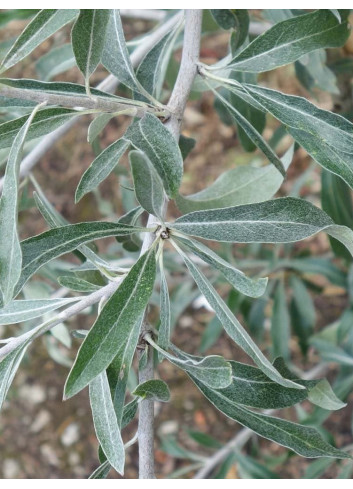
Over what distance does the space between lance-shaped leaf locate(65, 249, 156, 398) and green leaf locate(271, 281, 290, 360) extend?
3.51 feet

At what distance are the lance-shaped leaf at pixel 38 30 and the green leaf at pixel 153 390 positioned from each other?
1.08 feet

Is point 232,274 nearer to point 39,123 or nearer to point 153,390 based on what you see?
point 153,390

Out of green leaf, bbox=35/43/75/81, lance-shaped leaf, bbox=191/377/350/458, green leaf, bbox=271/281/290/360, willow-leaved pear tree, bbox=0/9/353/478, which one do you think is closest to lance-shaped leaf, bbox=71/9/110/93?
willow-leaved pear tree, bbox=0/9/353/478

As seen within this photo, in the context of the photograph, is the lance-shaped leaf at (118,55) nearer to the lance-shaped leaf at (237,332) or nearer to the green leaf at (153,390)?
the lance-shaped leaf at (237,332)

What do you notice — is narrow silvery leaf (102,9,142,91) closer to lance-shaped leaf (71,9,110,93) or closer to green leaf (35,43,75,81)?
lance-shaped leaf (71,9,110,93)

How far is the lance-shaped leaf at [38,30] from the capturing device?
628 millimetres

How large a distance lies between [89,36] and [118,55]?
0.15m

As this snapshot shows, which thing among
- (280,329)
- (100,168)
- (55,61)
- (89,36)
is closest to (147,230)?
(100,168)

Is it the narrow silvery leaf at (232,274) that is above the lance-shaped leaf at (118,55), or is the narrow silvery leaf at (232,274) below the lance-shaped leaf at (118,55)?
below

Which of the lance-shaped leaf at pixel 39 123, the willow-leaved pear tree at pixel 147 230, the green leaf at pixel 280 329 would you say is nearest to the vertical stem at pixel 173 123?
the willow-leaved pear tree at pixel 147 230

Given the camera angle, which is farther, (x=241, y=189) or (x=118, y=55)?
(x=241, y=189)

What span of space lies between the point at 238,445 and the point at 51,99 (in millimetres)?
1368

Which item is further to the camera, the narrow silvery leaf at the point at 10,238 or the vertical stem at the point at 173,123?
the vertical stem at the point at 173,123

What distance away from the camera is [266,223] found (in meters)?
0.64
